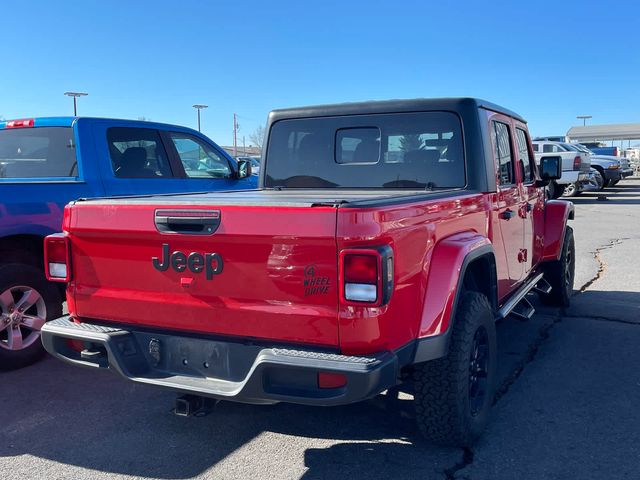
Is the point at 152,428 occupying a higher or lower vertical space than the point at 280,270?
lower

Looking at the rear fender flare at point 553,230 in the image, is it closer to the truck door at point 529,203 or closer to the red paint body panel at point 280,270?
the truck door at point 529,203

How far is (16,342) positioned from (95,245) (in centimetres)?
195

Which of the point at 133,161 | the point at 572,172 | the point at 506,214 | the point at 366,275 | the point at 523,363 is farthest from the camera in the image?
the point at 572,172

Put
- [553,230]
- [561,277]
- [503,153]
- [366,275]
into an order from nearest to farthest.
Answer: [366,275] → [503,153] → [553,230] → [561,277]

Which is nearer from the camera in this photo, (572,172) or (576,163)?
(576,163)

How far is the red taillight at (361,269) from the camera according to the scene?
2.59 meters

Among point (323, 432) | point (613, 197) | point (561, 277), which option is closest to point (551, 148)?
point (613, 197)

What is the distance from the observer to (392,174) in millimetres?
4312

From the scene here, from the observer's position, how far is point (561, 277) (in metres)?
6.12

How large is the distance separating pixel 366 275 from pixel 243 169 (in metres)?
4.31

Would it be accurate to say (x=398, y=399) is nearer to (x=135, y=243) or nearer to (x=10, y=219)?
(x=135, y=243)

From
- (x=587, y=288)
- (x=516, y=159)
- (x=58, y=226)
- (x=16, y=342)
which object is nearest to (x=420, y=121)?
(x=516, y=159)

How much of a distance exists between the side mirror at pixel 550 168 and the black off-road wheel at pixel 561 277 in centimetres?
82

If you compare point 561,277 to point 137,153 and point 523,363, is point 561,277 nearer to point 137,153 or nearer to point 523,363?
point 523,363
